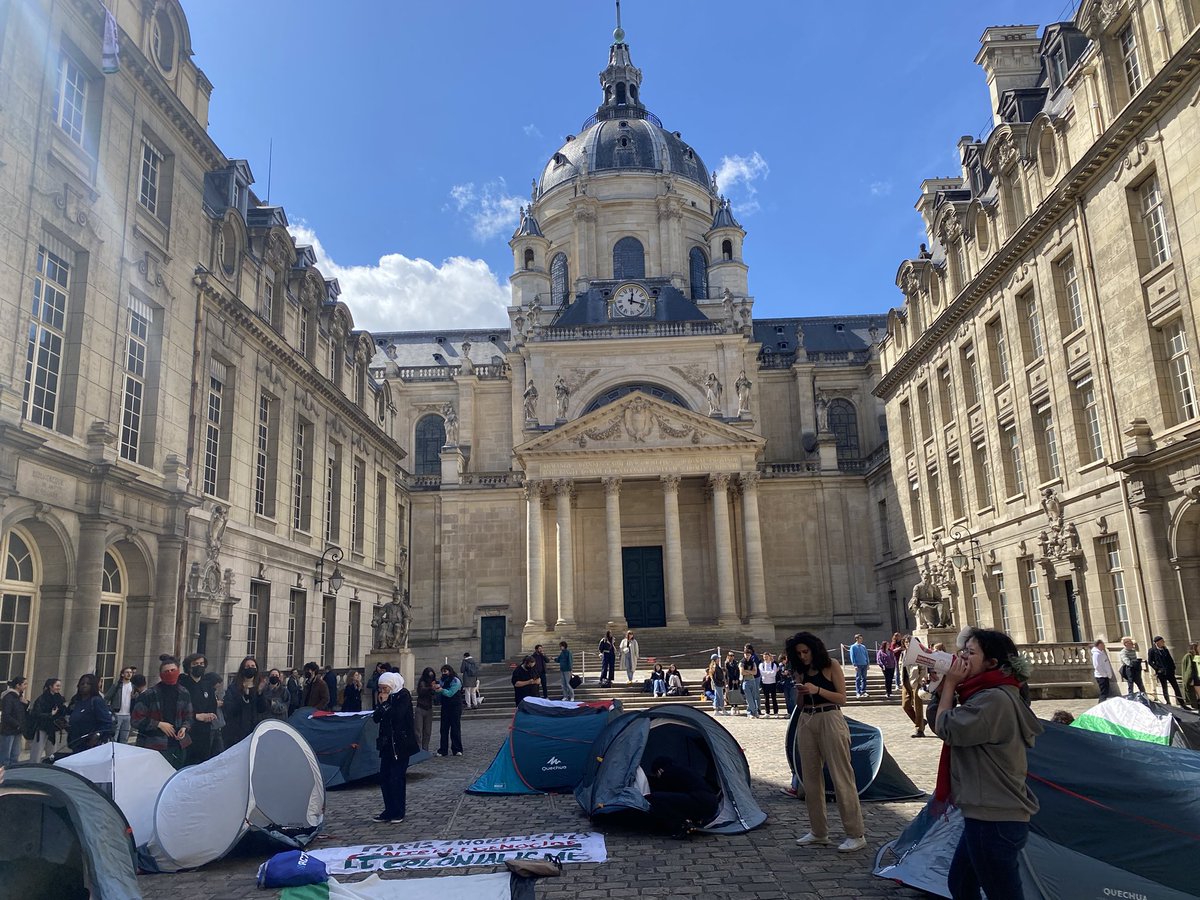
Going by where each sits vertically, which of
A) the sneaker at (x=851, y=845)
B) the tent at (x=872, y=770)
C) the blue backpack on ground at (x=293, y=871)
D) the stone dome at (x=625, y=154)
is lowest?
the sneaker at (x=851, y=845)

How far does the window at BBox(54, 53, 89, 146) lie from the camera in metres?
15.2

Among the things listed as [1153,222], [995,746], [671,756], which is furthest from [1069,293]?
[995,746]

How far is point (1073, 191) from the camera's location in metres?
21.8

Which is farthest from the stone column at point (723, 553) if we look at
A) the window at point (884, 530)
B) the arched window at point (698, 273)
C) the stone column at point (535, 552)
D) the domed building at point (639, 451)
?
the arched window at point (698, 273)

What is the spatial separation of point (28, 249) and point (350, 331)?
1804cm

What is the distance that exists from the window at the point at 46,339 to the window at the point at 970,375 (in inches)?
989

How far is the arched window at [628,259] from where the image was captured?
53.8 meters

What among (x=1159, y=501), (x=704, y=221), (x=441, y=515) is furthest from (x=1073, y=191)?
(x=704, y=221)

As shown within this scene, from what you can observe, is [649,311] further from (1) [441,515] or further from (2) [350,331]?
(2) [350,331]

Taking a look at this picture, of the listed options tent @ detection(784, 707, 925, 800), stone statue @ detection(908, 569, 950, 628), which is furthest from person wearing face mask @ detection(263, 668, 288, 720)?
stone statue @ detection(908, 569, 950, 628)

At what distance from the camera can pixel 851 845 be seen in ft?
26.0

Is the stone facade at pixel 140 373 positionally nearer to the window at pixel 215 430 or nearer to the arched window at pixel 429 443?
the window at pixel 215 430

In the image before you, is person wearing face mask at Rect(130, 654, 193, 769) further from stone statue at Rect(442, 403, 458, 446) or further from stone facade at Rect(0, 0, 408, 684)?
stone statue at Rect(442, 403, 458, 446)

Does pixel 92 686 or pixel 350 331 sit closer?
pixel 92 686
